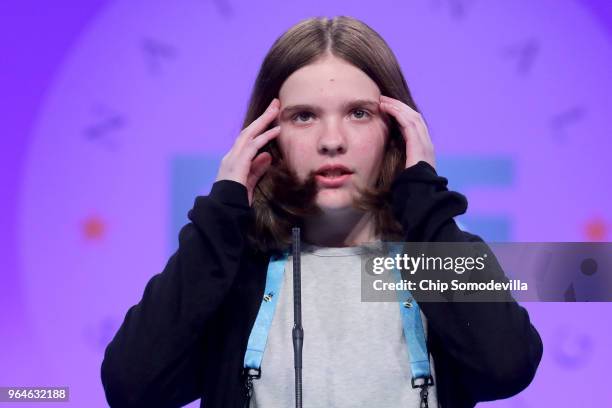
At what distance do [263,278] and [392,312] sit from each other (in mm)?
176

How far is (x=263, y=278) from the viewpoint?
1330 mm

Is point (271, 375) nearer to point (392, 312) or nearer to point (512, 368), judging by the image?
point (392, 312)

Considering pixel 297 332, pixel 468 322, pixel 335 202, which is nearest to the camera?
pixel 297 332

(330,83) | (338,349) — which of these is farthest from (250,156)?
(338,349)

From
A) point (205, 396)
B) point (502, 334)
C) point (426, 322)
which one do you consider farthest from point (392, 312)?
point (205, 396)

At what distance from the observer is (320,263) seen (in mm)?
1329

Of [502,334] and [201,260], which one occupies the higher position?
[201,260]

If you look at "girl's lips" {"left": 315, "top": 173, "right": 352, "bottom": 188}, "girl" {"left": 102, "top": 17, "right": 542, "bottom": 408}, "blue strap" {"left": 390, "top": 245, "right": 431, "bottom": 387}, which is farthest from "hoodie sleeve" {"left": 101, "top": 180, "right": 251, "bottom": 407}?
"blue strap" {"left": 390, "top": 245, "right": 431, "bottom": 387}

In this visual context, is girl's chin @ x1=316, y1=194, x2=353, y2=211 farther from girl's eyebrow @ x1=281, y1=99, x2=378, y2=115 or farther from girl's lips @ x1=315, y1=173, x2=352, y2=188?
girl's eyebrow @ x1=281, y1=99, x2=378, y2=115

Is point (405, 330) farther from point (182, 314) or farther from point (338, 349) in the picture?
point (182, 314)

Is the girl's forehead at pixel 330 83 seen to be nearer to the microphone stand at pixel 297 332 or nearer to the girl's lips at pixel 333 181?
the girl's lips at pixel 333 181

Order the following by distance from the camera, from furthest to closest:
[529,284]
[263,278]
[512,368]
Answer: [529,284], [263,278], [512,368]

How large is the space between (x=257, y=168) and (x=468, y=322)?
1.16ft

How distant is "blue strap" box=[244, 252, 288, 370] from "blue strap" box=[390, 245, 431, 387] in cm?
15
